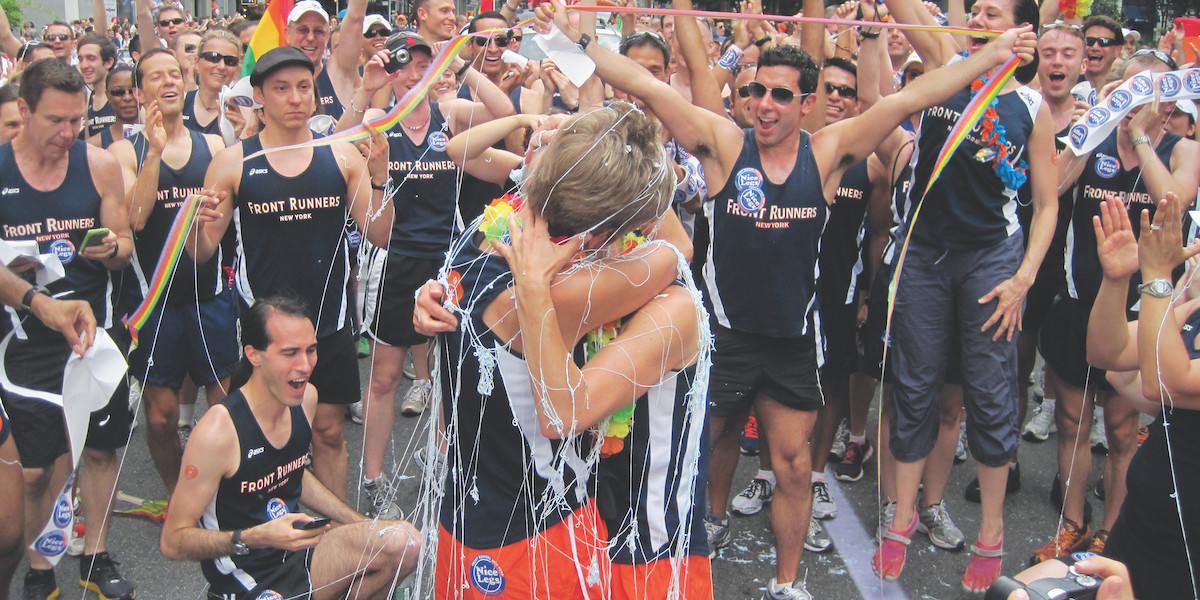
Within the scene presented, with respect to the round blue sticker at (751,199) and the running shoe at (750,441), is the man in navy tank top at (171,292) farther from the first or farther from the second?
the running shoe at (750,441)

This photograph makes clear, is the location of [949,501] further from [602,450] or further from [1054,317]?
[602,450]

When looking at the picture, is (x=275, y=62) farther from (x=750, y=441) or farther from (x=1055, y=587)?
(x=1055, y=587)

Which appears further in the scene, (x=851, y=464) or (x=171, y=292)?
(x=851, y=464)

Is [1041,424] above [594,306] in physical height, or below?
below

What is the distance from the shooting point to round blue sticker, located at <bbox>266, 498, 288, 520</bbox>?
3314mm

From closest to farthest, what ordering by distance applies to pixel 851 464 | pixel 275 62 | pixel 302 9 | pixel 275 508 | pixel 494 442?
1. pixel 494 442
2. pixel 275 508
3. pixel 275 62
4. pixel 851 464
5. pixel 302 9

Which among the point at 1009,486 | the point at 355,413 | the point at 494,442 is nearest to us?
the point at 494,442

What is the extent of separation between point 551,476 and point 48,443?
2.79 meters

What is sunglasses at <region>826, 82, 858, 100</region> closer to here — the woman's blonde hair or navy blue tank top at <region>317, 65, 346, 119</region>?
navy blue tank top at <region>317, 65, 346, 119</region>

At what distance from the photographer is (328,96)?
6102 mm

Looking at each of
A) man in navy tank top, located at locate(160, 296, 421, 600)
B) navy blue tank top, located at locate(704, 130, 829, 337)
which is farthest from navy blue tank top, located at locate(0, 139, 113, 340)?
navy blue tank top, located at locate(704, 130, 829, 337)

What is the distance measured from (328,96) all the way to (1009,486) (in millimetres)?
4743

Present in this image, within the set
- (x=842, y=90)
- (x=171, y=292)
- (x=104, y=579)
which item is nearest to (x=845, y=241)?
(x=842, y=90)

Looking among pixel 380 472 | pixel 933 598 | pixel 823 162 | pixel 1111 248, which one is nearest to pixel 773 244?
pixel 823 162
